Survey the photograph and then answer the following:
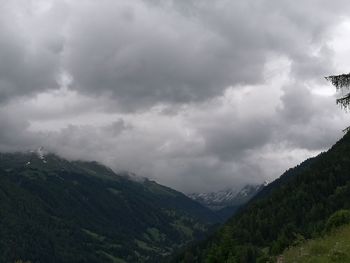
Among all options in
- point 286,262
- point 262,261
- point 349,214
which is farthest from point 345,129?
point 286,262

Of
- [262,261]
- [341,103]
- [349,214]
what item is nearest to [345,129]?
[341,103]

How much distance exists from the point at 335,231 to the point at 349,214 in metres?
3.60

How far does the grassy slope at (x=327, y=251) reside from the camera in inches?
687

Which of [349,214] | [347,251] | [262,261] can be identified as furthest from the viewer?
[349,214]

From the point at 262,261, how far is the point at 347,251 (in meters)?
6.36

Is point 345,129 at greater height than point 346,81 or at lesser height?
lesser

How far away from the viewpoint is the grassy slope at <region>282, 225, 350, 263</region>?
17458 millimetres

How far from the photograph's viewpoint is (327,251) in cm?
1927

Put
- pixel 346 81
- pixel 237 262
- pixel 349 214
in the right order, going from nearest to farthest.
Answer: pixel 349 214, pixel 346 81, pixel 237 262

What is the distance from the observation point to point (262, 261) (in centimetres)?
2350

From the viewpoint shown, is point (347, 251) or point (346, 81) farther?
point (346, 81)

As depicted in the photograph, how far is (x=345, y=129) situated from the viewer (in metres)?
32.0

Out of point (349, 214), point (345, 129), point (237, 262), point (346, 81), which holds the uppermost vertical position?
point (346, 81)

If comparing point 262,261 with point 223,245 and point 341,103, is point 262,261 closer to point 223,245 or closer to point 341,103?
point 341,103
